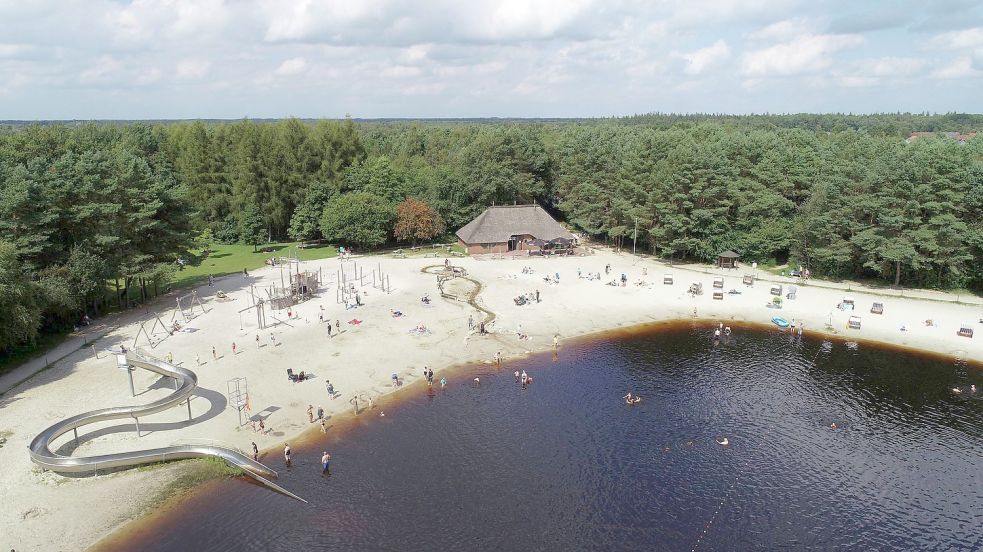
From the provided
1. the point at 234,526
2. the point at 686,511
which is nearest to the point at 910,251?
the point at 686,511

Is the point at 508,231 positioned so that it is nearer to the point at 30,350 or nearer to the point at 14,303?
the point at 30,350

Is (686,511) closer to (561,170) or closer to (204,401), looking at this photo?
(204,401)

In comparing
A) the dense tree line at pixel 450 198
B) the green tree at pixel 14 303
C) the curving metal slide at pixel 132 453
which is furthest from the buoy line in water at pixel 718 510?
the green tree at pixel 14 303

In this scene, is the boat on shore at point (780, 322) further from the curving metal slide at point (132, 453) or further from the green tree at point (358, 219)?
the green tree at point (358, 219)

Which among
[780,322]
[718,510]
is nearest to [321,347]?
[718,510]

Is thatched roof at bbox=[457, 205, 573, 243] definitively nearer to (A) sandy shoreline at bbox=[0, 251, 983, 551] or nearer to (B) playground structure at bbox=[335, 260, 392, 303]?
(A) sandy shoreline at bbox=[0, 251, 983, 551]
